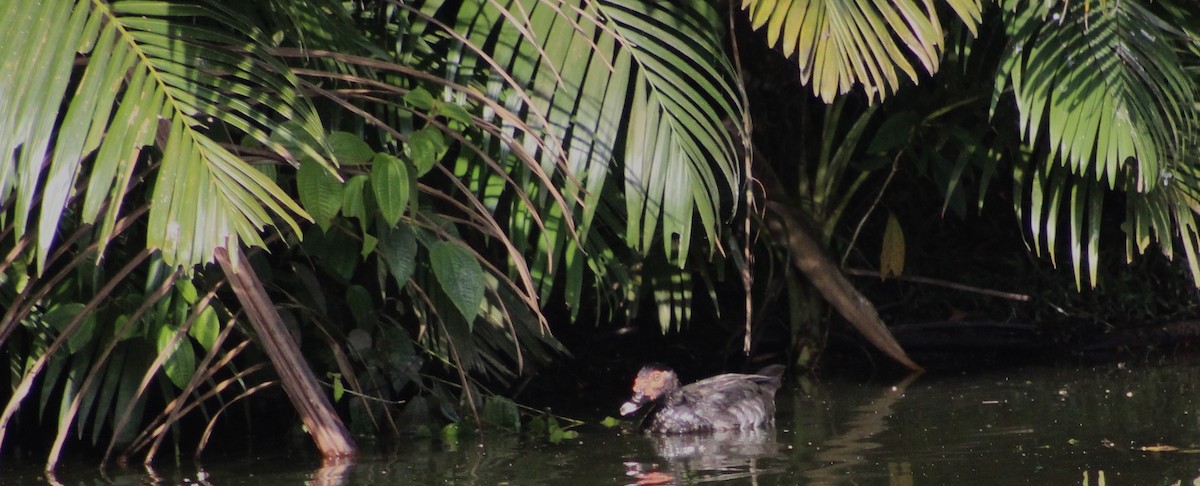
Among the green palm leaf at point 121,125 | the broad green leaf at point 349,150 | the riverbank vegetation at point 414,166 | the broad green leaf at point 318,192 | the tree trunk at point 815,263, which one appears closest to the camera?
the green palm leaf at point 121,125

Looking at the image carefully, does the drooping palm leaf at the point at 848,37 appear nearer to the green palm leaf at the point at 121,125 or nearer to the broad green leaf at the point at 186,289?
the green palm leaf at the point at 121,125

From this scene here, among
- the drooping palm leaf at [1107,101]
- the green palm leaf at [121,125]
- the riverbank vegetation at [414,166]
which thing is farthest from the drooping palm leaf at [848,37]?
the green palm leaf at [121,125]

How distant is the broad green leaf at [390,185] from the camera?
12.6 feet

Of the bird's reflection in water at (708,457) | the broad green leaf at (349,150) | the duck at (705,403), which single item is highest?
the broad green leaf at (349,150)

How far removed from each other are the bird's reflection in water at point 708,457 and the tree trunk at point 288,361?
104cm

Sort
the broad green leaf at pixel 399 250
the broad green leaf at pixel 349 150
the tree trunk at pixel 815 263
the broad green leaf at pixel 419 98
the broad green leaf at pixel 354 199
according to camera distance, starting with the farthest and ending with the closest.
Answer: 1. the tree trunk at pixel 815 263
2. the broad green leaf at pixel 399 250
3. the broad green leaf at pixel 419 98
4. the broad green leaf at pixel 349 150
5. the broad green leaf at pixel 354 199

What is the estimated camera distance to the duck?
209 inches

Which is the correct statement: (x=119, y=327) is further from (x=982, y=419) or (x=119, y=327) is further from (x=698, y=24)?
(x=982, y=419)

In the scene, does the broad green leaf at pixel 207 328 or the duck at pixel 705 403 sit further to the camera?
the duck at pixel 705 403

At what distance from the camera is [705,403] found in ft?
17.9

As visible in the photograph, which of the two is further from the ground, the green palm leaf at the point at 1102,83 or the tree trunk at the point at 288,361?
the green palm leaf at the point at 1102,83

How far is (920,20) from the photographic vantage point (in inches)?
159

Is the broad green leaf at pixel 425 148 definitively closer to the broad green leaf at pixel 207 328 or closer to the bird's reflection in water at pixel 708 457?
the broad green leaf at pixel 207 328

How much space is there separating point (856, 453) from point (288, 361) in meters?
1.94
